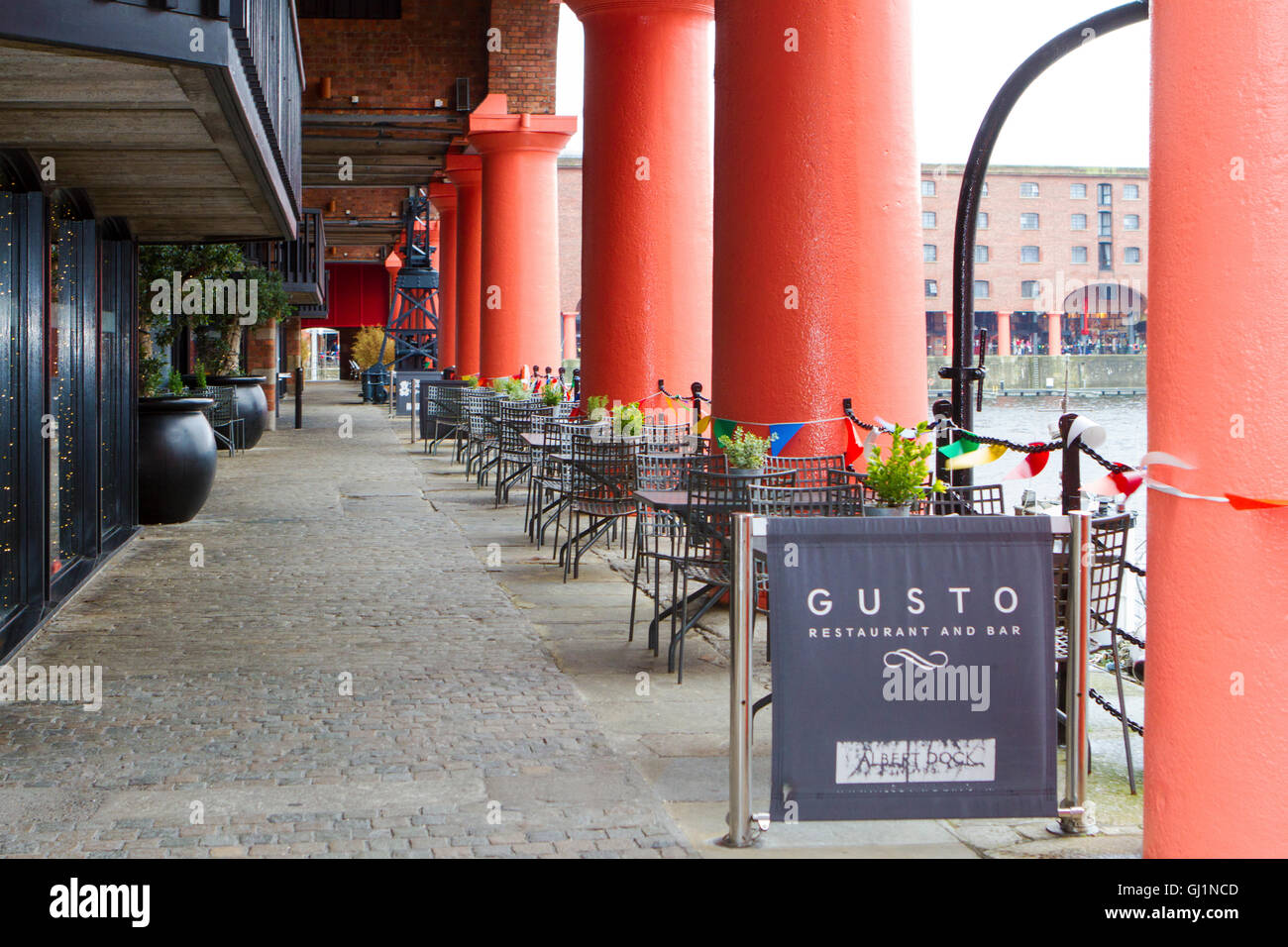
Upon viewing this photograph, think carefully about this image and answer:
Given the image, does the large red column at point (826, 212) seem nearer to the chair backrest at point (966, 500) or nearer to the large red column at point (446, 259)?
the chair backrest at point (966, 500)

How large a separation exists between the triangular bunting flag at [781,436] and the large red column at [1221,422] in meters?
4.93

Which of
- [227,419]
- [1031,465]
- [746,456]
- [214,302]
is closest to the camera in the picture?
[1031,465]

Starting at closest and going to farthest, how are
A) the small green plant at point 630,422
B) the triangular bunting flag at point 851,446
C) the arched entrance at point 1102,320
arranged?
the triangular bunting flag at point 851,446 → the small green plant at point 630,422 → the arched entrance at point 1102,320

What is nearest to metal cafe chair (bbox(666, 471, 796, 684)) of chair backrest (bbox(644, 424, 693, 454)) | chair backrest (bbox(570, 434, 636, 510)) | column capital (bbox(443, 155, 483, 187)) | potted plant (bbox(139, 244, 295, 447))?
chair backrest (bbox(570, 434, 636, 510))

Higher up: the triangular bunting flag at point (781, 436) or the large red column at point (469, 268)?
the large red column at point (469, 268)

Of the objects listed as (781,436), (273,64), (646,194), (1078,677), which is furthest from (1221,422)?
(646,194)

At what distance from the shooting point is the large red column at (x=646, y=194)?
42.4 ft

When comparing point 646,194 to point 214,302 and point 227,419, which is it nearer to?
point 214,302

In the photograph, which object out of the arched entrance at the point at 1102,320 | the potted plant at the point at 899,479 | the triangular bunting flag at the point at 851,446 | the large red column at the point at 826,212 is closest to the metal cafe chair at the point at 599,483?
the large red column at the point at 826,212

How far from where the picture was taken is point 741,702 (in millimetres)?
4250

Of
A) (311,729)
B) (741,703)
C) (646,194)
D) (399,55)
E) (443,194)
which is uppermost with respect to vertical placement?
(399,55)
